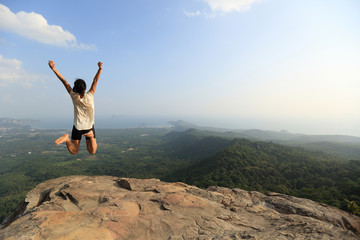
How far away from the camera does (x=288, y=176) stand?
42.0m

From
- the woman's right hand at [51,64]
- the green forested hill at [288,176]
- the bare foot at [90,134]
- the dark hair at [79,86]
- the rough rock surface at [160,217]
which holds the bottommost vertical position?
the green forested hill at [288,176]

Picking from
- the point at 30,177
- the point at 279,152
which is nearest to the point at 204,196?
the point at 279,152

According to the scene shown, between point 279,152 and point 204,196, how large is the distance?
215 feet

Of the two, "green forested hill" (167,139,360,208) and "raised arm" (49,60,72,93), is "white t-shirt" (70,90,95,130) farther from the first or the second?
"green forested hill" (167,139,360,208)

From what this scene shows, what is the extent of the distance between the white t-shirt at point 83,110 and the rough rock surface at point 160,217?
116 inches

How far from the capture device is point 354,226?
7078 millimetres

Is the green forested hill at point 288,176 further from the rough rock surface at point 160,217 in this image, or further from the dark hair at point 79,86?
the dark hair at point 79,86

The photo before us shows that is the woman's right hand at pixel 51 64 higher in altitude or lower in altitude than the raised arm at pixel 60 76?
higher

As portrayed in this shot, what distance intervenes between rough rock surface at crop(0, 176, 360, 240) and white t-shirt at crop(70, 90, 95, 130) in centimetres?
294

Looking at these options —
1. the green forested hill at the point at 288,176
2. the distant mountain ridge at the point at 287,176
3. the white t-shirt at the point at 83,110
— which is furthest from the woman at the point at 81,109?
the green forested hill at the point at 288,176

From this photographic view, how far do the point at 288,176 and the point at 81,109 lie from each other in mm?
51305

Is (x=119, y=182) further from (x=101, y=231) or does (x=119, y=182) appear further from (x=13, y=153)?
(x=13, y=153)

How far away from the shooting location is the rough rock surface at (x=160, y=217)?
437 centimetres

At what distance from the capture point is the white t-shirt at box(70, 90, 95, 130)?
5.39m
